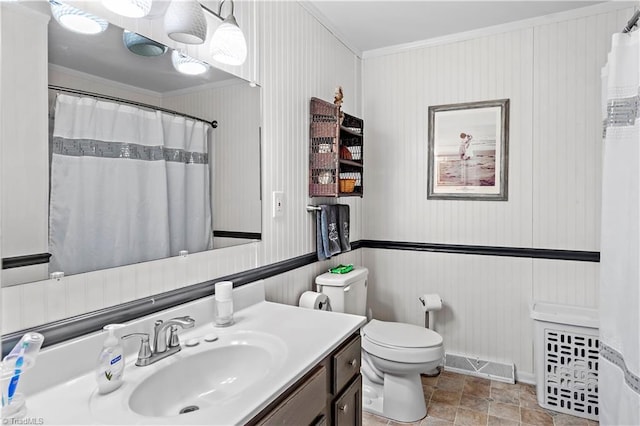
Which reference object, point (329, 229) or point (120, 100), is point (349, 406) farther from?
point (120, 100)

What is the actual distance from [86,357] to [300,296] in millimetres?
1202

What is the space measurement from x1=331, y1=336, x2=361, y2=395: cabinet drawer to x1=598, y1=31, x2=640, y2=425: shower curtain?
1239mm

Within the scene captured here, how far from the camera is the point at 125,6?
1.13 m

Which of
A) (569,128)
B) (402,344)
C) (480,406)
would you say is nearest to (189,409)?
(402,344)

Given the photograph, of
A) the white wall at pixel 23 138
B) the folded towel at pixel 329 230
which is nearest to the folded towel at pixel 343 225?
the folded towel at pixel 329 230

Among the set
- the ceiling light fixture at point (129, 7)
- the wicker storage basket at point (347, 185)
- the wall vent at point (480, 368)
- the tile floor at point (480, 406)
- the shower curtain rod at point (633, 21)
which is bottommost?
the tile floor at point (480, 406)

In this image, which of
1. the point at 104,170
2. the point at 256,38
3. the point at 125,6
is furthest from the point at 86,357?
the point at 256,38

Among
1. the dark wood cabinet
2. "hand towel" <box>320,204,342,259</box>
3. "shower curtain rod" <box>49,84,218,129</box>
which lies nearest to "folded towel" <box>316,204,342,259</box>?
"hand towel" <box>320,204,342,259</box>

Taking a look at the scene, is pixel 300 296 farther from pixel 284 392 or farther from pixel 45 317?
pixel 45 317

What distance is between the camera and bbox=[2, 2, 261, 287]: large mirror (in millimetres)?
1013

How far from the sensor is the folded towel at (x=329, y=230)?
7.32 ft

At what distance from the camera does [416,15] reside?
93.0 inches

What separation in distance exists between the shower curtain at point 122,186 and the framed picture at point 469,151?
5.92 ft

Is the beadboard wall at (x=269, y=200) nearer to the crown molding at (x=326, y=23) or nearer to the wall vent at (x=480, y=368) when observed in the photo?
the crown molding at (x=326, y=23)
